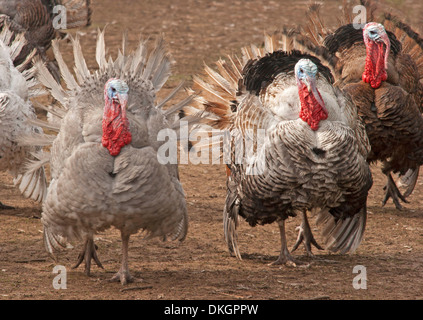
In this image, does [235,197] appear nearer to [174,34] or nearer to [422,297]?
[422,297]

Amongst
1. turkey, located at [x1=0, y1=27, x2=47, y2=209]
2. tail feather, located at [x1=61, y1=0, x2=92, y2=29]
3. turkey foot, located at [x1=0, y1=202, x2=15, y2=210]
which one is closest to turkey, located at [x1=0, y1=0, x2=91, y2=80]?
tail feather, located at [x1=61, y1=0, x2=92, y2=29]

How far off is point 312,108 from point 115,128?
142 centimetres

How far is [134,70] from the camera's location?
17.6 feet

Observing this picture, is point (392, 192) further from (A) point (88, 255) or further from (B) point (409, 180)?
(A) point (88, 255)

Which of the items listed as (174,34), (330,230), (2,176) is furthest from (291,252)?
(174,34)

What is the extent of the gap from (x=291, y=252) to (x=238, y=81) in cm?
146

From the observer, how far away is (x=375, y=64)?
248 inches

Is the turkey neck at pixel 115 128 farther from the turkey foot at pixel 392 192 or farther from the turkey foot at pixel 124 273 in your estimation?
the turkey foot at pixel 392 192

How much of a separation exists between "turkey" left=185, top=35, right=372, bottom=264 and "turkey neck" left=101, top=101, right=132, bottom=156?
1035 mm

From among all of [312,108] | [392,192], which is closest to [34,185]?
[312,108]

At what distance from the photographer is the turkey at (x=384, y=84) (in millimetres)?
6215

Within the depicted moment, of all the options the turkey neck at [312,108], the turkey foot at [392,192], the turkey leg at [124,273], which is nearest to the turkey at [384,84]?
the turkey foot at [392,192]

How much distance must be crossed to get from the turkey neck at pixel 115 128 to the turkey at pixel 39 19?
3239mm

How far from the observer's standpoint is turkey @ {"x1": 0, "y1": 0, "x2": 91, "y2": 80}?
312 inches
